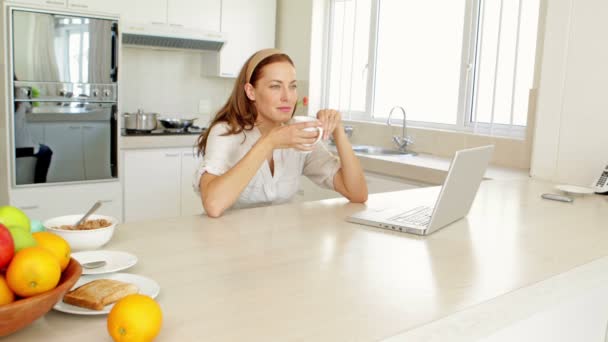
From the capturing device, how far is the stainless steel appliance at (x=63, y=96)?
3.48 m

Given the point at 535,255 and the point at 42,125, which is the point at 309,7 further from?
the point at 535,255

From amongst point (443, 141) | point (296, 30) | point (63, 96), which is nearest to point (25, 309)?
point (63, 96)

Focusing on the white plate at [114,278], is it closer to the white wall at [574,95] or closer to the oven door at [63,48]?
the white wall at [574,95]

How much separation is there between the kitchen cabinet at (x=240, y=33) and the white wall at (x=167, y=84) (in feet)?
0.43

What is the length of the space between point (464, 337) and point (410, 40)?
11.1ft

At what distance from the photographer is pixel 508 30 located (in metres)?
3.40

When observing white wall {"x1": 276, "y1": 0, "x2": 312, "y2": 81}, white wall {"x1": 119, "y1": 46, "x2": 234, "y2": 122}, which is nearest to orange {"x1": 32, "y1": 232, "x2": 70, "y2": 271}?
white wall {"x1": 119, "y1": 46, "x2": 234, "y2": 122}

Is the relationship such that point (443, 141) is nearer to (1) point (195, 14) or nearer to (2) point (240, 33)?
(2) point (240, 33)

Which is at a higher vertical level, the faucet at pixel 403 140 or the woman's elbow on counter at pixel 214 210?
the faucet at pixel 403 140

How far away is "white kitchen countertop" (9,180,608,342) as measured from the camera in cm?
92

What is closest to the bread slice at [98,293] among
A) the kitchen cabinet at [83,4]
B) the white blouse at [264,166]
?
the white blouse at [264,166]

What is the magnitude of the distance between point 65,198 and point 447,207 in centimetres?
287

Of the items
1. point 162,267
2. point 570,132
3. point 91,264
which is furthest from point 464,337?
point 570,132

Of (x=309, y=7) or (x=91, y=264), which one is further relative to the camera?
(x=309, y=7)
